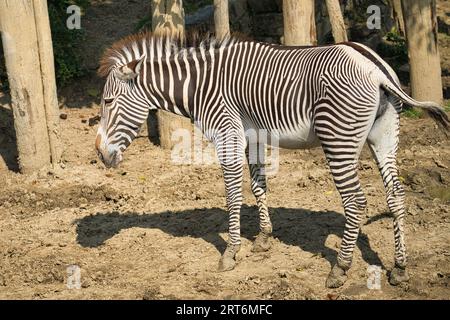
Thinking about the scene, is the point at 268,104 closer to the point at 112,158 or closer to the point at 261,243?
the point at 261,243

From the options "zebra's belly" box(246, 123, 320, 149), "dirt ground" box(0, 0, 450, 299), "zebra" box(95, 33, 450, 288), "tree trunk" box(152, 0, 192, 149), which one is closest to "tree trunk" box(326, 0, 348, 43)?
"dirt ground" box(0, 0, 450, 299)

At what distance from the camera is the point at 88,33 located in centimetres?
1449

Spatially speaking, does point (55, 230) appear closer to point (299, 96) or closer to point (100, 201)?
point (100, 201)

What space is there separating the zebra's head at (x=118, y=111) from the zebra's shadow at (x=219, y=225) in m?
1.40

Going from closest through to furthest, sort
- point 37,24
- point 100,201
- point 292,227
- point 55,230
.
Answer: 1. point 292,227
2. point 55,230
3. point 100,201
4. point 37,24

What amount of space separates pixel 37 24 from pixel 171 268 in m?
4.68

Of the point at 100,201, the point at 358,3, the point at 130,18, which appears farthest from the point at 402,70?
the point at 100,201

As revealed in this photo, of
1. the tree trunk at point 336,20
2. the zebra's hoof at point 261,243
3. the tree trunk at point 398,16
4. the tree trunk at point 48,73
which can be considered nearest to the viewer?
the zebra's hoof at point 261,243

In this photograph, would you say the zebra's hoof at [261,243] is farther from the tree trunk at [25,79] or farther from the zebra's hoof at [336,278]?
the tree trunk at [25,79]

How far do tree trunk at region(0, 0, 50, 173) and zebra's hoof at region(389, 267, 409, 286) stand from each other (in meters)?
5.66

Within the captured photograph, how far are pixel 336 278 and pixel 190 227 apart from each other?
90.5 inches

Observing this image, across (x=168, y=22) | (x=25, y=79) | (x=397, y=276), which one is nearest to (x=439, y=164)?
(x=397, y=276)

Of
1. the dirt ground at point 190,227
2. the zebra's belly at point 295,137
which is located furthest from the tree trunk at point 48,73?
the zebra's belly at point 295,137

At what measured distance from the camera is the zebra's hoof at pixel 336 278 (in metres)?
7.39
